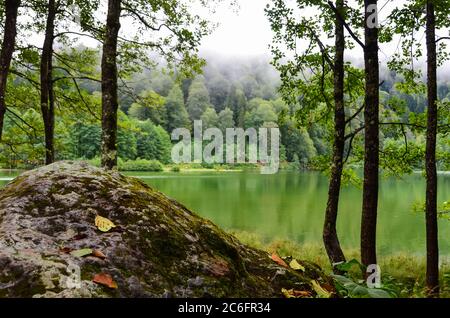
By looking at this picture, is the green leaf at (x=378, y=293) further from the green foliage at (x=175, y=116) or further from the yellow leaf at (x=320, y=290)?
the green foliage at (x=175, y=116)

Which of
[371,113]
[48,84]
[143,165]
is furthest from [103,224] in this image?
[143,165]

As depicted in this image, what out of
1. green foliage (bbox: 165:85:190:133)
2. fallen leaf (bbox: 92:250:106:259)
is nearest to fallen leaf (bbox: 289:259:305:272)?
fallen leaf (bbox: 92:250:106:259)

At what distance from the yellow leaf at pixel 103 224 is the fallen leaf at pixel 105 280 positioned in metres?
0.61

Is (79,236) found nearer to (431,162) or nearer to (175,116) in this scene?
(431,162)

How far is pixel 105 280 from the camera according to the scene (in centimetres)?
289

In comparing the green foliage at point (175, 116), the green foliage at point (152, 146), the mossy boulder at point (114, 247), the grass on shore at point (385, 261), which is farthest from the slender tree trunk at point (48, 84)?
the green foliage at point (175, 116)

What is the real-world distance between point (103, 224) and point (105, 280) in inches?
29.7

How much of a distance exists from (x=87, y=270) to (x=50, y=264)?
0.87 feet

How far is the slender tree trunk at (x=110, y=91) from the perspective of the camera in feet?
30.2

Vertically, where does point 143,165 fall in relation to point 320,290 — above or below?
above

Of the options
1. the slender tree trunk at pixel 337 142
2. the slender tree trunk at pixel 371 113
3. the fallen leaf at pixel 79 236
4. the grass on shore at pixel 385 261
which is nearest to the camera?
the fallen leaf at pixel 79 236

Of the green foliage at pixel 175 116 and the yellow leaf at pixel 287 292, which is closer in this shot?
the yellow leaf at pixel 287 292

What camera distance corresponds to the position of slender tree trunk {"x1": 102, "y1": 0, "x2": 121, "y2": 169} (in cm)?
920
